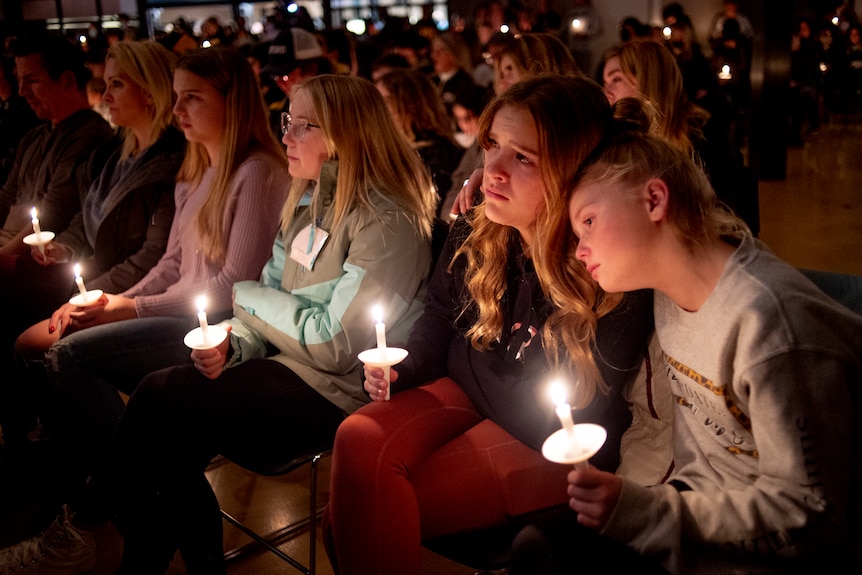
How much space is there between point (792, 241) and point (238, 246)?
4.40m

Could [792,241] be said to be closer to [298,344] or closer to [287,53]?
[287,53]

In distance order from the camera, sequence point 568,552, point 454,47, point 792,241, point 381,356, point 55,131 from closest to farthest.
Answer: point 568,552 → point 381,356 → point 55,131 → point 792,241 → point 454,47

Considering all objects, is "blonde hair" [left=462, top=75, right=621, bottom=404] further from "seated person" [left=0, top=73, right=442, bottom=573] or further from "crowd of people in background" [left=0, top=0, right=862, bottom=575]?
"seated person" [left=0, top=73, right=442, bottom=573]

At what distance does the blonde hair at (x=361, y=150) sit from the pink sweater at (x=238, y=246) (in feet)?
1.35

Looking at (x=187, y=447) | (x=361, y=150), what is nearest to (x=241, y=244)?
(x=361, y=150)

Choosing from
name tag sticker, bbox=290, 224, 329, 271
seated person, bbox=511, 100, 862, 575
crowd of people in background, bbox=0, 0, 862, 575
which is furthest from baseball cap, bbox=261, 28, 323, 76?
seated person, bbox=511, 100, 862, 575

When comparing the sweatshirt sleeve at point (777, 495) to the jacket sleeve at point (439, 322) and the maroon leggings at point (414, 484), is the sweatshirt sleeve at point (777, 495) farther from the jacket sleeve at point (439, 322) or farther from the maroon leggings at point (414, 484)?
the jacket sleeve at point (439, 322)

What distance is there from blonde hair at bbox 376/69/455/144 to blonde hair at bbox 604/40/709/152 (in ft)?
3.95

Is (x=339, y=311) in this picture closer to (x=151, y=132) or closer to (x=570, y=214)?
(x=570, y=214)

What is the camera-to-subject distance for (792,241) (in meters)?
5.50

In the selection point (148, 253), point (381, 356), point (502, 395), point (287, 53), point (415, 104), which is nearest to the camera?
point (381, 356)

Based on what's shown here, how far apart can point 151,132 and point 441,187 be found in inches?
56.3

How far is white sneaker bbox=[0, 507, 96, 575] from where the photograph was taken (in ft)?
6.98

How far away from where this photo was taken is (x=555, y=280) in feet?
5.33
